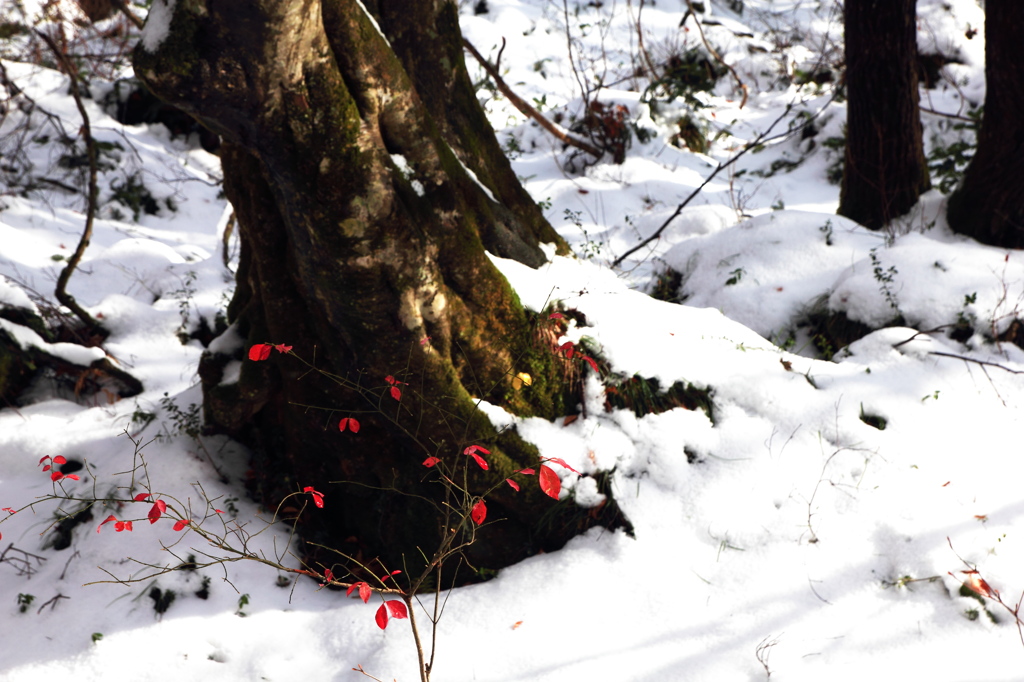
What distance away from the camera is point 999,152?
3738mm

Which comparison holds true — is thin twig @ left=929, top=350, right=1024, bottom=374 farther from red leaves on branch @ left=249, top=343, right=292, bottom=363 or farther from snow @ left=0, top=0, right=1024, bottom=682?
red leaves on branch @ left=249, top=343, right=292, bottom=363

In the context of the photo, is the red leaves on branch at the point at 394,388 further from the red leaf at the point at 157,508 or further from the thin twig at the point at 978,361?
the thin twig at the point at 978,361

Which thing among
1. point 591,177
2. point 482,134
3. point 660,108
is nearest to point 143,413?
point 482,134

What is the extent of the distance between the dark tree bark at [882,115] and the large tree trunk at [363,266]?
289 centimetres

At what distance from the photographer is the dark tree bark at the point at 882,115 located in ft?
13.1

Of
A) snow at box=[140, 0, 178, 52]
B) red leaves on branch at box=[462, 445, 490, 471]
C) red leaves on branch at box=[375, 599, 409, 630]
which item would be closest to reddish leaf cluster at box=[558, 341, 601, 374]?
red leaves on branch at box=[462, 445, 490, 471]

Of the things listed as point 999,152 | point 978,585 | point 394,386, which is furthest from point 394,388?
point 999,152

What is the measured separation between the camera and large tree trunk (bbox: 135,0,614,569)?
176 centimetres

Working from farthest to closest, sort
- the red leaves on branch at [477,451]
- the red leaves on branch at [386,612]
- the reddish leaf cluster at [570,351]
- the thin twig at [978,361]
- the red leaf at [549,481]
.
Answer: the thin twig at [978,361] < the reddish leaf cluster at [570,351] < the red leaves on branch at [477,451] < the red leaf at [549,481] < the red leaves on branch at [386,612]

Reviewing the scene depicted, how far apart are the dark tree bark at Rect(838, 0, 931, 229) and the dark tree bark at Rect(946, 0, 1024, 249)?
1.33ft

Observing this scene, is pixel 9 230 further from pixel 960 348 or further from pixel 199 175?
pixel 960 348

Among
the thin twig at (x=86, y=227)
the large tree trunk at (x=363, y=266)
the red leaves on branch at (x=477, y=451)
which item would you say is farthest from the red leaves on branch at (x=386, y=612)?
the thin twig at (x=86, y=227)

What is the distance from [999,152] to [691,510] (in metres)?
3.19

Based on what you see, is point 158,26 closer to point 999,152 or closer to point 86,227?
point 86,227
